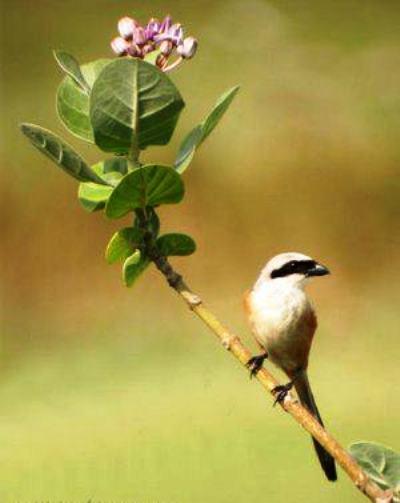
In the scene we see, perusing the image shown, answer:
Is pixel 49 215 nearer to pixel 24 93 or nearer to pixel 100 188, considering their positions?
pixel 24 93

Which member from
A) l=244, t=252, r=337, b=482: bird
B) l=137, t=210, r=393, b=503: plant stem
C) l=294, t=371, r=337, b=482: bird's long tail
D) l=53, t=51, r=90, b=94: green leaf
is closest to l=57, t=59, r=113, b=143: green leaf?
l=53, t=51, r=90, b=94: green leaf

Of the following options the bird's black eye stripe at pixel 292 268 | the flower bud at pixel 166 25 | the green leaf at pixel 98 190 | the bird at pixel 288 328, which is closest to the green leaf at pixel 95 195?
the green leaf at pixel 98 190

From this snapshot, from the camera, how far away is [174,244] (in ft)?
1.88

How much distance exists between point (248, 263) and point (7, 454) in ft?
5.43

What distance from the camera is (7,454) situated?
273cm

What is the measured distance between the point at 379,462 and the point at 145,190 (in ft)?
0.58

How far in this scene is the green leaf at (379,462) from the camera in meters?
0.50

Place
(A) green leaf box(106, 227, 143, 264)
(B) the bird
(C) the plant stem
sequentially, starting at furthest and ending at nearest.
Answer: (B) the bird, (A) green leaf box(106, 227, 143, 264), (C) the plant stem

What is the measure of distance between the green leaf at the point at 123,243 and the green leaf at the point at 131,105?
0.05 meters

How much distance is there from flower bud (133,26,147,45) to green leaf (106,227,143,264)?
0.11 m

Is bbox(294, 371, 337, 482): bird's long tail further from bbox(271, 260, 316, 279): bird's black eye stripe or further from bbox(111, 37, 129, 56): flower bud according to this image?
bbox(111, 37, 129, 56): flower bud

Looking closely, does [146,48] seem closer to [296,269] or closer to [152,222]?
[152,222]

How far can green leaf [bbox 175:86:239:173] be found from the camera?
0.55m

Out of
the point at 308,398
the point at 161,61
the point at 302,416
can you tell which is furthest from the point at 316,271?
the point at 302,416
